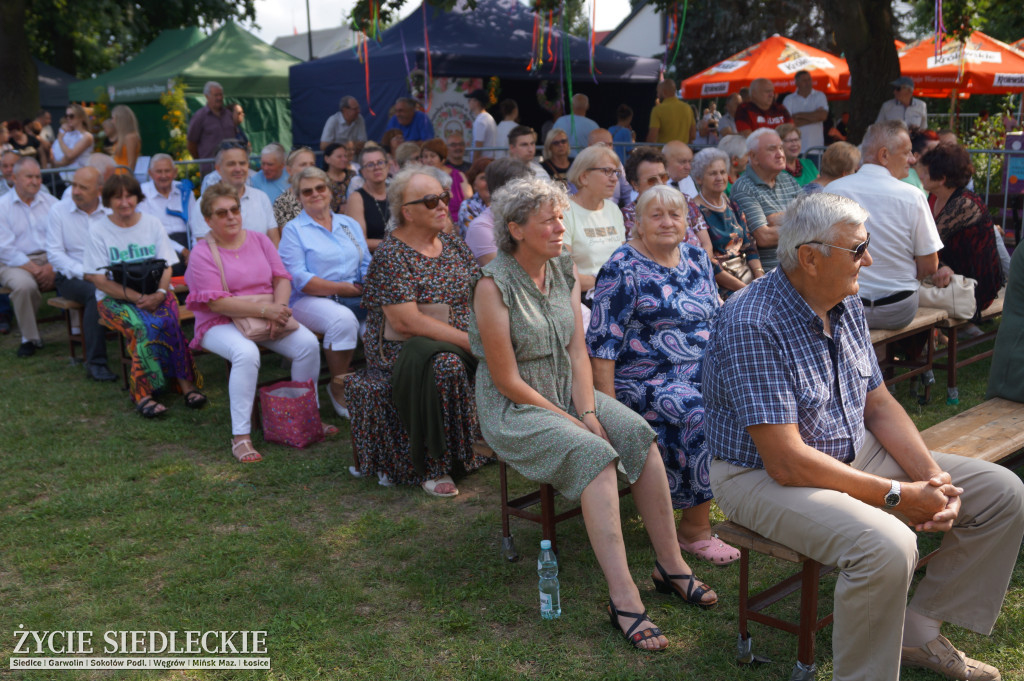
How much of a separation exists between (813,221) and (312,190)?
3.57 meters

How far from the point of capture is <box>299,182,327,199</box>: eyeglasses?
541 cm

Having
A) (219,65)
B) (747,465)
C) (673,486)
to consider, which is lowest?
(673,486)

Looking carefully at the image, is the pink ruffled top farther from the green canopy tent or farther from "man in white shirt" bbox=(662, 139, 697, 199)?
the green canopy tent

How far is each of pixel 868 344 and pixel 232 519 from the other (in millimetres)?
2809

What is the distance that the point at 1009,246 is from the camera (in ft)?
25.7

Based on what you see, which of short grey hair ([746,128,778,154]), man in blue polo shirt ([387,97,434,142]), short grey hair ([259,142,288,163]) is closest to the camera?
short grey hair ([746,128,778,154])

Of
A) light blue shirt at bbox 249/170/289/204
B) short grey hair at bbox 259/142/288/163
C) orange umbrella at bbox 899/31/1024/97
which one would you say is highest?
orange umbrella at bbox 899/31/1024/97

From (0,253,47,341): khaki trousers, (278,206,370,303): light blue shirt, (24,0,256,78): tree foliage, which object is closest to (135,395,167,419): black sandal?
(278,206,370,303): light blue shirt

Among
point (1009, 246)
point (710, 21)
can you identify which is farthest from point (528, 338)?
point (710, 21)

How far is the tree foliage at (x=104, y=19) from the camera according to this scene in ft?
65.9

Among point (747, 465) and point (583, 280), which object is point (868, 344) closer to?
point (747, 465)

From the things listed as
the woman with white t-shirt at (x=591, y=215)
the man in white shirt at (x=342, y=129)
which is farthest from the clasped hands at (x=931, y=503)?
the man in white shirt at (x=342, y=129)

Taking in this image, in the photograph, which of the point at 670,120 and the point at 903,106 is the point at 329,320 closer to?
the point at 670,120

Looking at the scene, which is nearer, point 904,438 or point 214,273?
point 904,438
